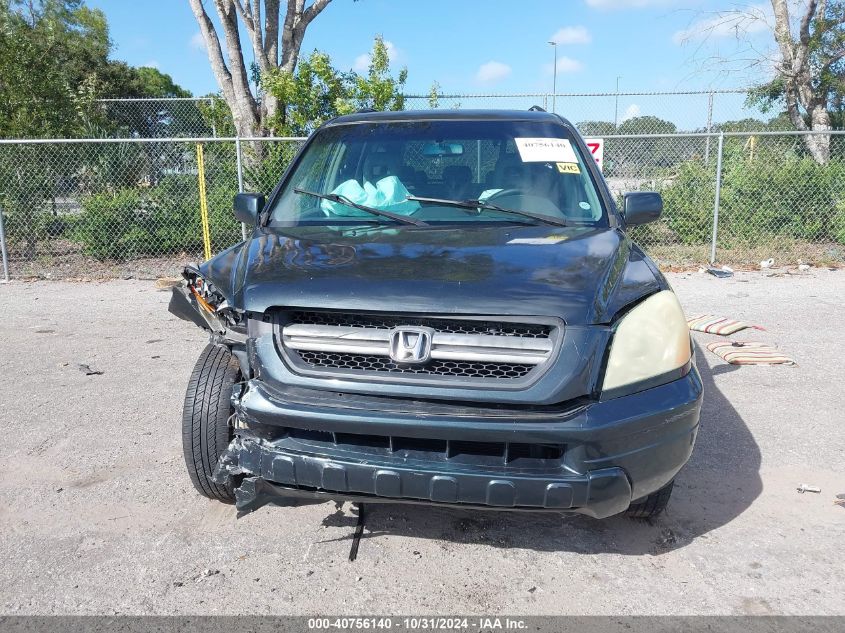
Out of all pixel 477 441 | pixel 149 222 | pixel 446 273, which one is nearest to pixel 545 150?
pixel 446 273

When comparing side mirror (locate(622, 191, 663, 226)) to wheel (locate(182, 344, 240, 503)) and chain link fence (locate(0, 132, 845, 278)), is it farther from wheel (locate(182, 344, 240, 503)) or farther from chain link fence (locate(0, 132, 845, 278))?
chain link fence (locate(0, 132, 845, 278))

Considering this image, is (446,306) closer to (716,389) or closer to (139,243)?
(716,389)

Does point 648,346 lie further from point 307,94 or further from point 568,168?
point 307,94

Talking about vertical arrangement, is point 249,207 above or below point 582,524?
above

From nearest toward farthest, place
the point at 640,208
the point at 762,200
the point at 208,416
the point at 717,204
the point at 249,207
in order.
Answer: the point at 208,416 → the point at 640,208 → the point at 249,207 → the point at 717,204 → the point at 762,200

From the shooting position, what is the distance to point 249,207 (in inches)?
147

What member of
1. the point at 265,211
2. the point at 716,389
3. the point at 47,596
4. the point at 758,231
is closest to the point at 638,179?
the point at 758,231

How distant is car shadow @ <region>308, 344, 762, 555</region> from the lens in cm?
299

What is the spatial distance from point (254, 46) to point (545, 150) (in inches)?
355

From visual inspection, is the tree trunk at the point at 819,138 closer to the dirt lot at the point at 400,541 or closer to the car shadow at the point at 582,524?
the dirt lot at the point at 400,541

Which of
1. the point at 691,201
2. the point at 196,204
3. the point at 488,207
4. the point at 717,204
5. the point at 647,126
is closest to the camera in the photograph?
the point at 488,207

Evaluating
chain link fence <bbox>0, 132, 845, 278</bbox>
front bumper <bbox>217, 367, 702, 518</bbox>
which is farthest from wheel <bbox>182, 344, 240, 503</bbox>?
chain link fence <bbox>0, 132, 845, 278</bbox>

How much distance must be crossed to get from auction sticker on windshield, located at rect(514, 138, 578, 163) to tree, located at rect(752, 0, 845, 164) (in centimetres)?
942

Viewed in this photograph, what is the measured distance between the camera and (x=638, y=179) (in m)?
11.7
